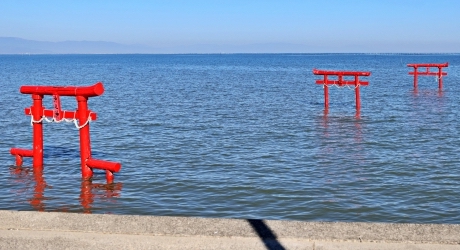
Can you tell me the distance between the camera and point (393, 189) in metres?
14.1

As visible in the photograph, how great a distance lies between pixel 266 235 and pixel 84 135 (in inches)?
301

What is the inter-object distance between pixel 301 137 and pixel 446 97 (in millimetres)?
21619

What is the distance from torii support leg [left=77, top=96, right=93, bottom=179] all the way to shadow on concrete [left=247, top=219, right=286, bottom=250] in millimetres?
6992

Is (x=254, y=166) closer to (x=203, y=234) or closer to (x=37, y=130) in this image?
(x=37, y=130)

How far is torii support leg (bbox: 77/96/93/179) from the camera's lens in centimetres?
1396

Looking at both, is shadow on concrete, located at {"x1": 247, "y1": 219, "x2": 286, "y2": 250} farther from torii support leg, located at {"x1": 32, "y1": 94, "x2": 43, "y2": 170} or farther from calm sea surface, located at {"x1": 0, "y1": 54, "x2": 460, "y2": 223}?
torii support leg, located at {"x1": 32, "y1": 94, "x2": 43, "y2": 170}

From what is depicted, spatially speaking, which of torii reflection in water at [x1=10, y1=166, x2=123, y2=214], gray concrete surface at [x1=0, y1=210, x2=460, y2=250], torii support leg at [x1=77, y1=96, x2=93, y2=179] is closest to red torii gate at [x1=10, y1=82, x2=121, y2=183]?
torii support leg at [x1=77, y1=96, x2=93, y2=179]

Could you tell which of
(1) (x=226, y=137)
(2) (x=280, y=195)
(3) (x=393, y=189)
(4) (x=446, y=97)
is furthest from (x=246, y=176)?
(4) (x=446, y=97)

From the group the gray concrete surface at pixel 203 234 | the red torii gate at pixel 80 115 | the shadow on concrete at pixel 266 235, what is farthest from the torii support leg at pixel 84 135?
the shadow on concrete at pixel 266 235

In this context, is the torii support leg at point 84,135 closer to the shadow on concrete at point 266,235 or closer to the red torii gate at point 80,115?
the red torii gate at point 80,115

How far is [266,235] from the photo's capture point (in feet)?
24.6

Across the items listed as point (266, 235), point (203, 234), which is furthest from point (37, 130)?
point (266, 235)

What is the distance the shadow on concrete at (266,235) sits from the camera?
23.6ft

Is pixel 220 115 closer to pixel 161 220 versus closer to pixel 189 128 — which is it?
pixel 189 128
